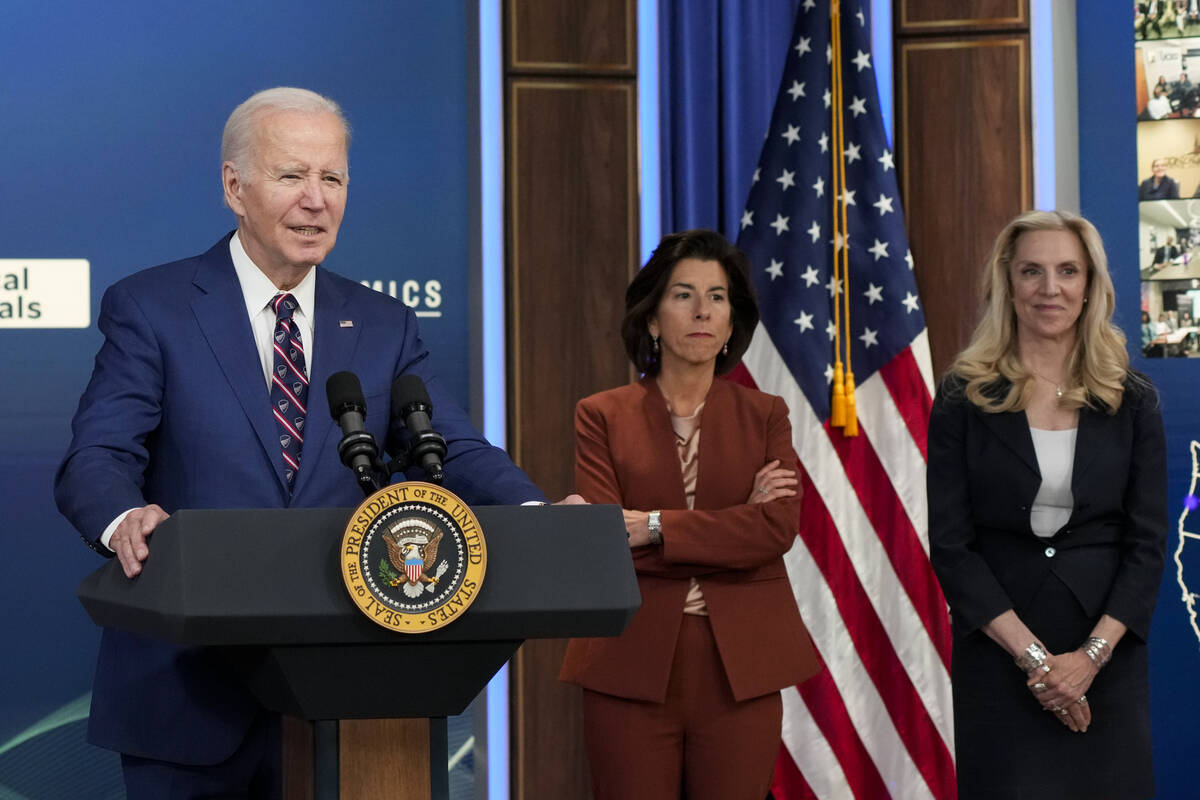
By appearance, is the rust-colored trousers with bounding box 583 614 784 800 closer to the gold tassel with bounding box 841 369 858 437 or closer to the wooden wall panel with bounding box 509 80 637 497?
the gold tassel with bounding box 841 369 858 437

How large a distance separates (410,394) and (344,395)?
0.08 meters

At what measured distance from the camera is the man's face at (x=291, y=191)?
2.08 metres

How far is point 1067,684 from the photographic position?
2846 millimetres

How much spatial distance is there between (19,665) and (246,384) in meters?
2.22

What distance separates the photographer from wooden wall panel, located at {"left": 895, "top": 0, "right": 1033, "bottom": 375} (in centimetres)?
416

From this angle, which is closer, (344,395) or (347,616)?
(347,616)

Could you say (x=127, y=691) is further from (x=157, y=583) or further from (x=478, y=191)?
(x=478, y=191)

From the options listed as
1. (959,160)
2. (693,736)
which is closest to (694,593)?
(693,736)

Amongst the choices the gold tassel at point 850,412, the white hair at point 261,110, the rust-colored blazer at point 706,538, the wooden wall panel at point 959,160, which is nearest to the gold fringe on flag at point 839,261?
the gold tassel at point 850,412

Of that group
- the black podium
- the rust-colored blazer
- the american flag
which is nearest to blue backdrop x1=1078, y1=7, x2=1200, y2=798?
the american flag

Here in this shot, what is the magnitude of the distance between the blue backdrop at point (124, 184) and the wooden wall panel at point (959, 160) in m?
1.38

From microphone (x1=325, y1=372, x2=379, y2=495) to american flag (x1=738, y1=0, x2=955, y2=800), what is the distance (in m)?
2.24

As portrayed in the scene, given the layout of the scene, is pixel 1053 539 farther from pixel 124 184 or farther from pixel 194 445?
pixel 124 184

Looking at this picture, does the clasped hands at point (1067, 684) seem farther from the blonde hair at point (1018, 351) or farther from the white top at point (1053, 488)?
the blonde hair at point (1018, 351)
